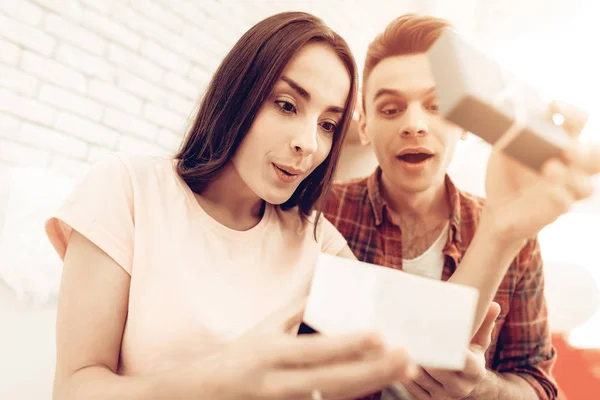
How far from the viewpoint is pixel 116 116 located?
4.94 ft

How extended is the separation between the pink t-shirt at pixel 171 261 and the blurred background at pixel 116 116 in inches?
24.1

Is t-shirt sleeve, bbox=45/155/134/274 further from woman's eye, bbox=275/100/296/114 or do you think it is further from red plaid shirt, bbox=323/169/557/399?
red plaid shirt, bbox=323/169/557/399

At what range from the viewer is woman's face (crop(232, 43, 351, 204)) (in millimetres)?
796

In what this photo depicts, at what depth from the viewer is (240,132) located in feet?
2.70

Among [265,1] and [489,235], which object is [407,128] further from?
[265,1]

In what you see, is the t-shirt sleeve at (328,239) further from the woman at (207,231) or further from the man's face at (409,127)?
the man's face at (409,127)

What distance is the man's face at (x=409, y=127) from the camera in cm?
116

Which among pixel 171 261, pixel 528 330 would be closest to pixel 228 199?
pixel 171 261

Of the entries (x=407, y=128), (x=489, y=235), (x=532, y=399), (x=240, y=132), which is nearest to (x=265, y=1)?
(x=407, y=128)

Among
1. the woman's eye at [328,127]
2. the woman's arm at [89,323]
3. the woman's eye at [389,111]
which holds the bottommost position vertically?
the woman's arm at [89,323]

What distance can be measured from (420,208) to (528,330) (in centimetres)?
45

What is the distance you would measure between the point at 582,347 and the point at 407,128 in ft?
3.95

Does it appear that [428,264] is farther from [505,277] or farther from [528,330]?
[528,330]

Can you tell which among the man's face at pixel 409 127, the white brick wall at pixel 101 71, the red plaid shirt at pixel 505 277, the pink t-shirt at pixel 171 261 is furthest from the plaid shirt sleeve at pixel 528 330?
the white brick wall at pixel 101 71
